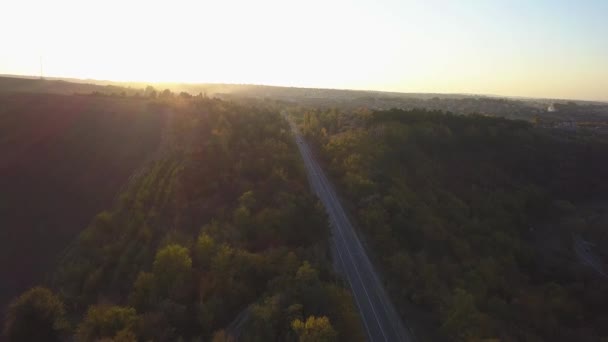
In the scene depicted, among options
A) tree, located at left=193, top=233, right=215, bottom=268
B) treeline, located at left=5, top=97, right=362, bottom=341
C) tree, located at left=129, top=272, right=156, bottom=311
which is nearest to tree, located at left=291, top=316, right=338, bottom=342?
treeline, located at left=5, top=97, right=362, bottom=341

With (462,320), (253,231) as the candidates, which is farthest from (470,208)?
(253,231)

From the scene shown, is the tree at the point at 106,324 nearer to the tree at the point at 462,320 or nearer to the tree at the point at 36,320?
the tree at the point at 36,320

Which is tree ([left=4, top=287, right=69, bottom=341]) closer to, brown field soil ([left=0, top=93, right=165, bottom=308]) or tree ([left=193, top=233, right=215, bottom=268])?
brown field soil ([left=0, top=93, right=165, bottom=308])

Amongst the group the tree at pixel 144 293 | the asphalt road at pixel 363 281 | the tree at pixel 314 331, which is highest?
the tree at pixel 314 331

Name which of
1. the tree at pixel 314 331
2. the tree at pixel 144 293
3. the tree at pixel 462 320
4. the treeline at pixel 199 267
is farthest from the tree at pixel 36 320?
the tree at pixel 462 320

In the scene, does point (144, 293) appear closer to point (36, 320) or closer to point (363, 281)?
point (36, 320)

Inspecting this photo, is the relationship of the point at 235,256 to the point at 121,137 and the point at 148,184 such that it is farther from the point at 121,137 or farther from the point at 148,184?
the point at 121,137
